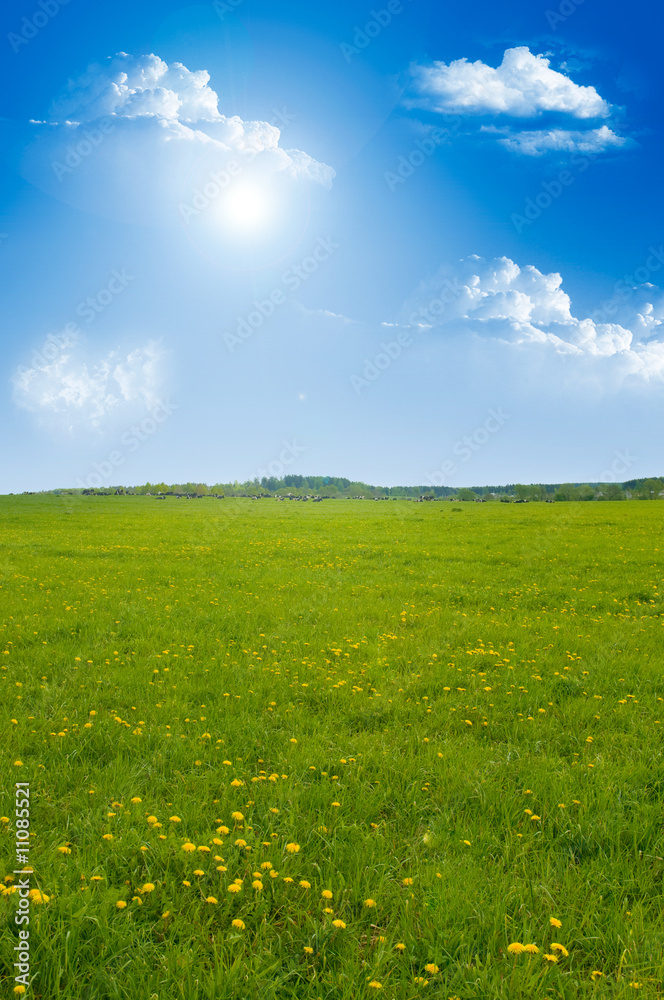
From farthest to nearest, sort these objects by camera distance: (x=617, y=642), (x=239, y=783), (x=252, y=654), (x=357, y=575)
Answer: (x=357, y=575) → (x=617, y=642) → (x=252, y=654) → (x=239, y=783)

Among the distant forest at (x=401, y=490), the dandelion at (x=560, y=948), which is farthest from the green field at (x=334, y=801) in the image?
the distant forest at (x=401, y=490)

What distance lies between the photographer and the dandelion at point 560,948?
Answer: 3.21m

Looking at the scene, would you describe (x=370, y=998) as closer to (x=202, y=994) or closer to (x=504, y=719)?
(x=202, y=994)

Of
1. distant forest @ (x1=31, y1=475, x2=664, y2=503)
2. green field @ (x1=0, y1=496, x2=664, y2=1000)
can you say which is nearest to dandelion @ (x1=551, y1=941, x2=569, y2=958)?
green field @ (x1=0, y1=496, x2=664, y2=1000)

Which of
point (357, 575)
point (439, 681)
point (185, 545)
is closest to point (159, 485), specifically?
point (185, 545)

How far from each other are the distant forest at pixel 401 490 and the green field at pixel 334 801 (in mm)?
75840

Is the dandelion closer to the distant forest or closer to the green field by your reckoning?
the green field

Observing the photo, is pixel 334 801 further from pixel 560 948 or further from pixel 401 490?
pixel 401 490

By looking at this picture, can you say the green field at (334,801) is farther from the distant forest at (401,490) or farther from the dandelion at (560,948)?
the distant forest at (401,490)

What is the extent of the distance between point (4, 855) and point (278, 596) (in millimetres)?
9354

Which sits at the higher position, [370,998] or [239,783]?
[239,783]

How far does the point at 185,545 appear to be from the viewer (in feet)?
78.2

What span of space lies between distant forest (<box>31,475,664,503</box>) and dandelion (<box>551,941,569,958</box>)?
8084cm

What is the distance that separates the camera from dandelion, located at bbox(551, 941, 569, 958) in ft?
10.5
